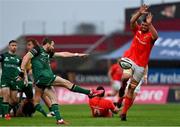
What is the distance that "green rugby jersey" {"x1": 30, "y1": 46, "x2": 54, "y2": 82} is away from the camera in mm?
21531

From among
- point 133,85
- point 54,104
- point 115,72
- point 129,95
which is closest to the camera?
point 54,104

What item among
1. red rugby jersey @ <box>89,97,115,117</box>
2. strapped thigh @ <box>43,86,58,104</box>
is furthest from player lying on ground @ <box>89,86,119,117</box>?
strapped thigh @ <box>43,86,58,104</box>

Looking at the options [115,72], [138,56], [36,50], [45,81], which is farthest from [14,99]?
[115,72]

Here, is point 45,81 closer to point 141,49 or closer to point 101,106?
point 101,106

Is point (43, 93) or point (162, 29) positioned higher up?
point (43, 93)

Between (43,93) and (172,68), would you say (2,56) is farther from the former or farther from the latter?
(172,68)

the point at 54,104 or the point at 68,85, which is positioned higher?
the point at 68,85

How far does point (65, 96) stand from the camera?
39.3 m

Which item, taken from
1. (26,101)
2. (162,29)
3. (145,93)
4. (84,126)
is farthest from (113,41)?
(84,126)

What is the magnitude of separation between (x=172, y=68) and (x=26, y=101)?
24007mm

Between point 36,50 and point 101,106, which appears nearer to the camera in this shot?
point 36,50

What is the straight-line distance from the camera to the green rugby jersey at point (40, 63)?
21.5 meters

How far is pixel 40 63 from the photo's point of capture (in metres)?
21.7

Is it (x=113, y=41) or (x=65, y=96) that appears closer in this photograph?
(x=65, y=96)
